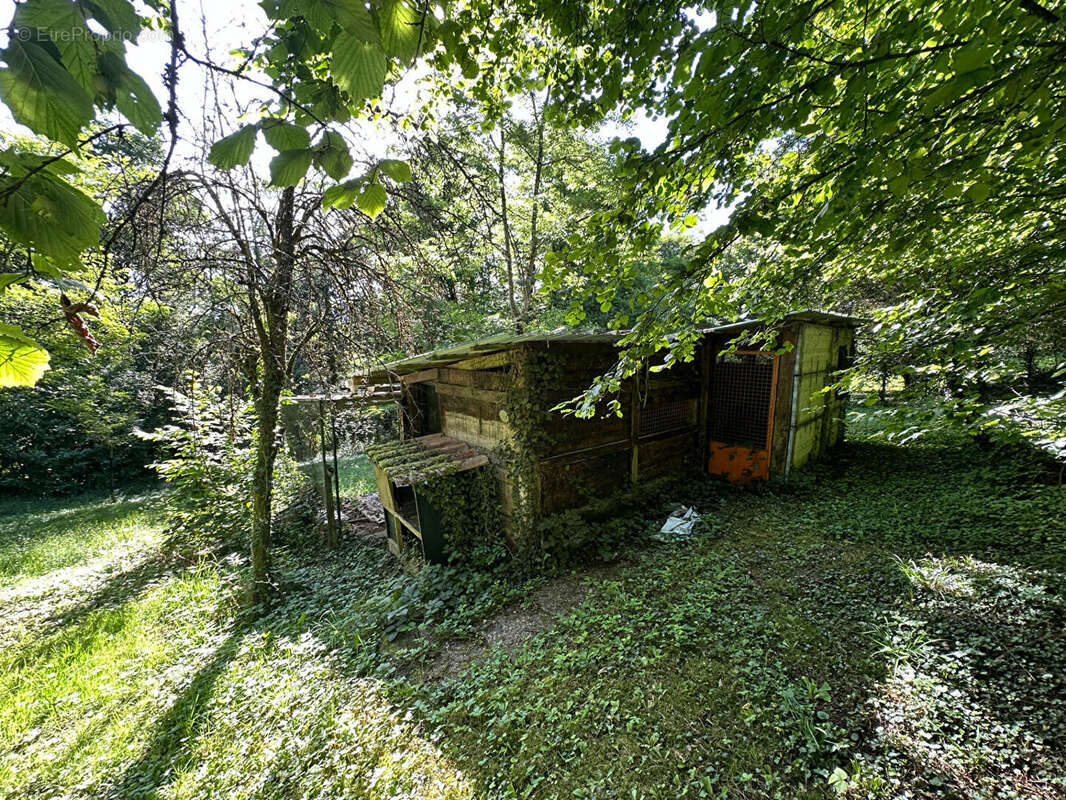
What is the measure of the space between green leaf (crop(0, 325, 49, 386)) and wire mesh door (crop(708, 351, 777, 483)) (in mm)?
7337

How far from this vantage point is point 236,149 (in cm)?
95

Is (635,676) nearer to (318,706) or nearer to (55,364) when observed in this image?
(318,706)

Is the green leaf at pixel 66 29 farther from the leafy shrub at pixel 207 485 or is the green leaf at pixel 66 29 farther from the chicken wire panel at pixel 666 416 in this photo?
the leafy shrub at pixel 207 485

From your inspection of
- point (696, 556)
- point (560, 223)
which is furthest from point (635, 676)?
point (560, 223)

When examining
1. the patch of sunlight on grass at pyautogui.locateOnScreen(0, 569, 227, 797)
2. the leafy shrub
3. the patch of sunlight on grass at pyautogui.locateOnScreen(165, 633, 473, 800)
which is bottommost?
the patch of sunlight on grass at pyautogui.locateOnScreen(0, 569, 227, 797)

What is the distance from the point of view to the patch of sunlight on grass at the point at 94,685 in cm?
298

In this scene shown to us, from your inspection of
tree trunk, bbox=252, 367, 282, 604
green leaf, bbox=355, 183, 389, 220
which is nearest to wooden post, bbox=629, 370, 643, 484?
tree trunk, bbox=252, 367, 282, 604

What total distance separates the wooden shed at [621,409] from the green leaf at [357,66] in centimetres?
308

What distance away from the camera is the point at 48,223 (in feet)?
2.54

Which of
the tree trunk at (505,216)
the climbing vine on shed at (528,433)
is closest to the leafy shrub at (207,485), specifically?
the climbing vine on shed at (528,433)

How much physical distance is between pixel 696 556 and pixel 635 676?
6.91 feet

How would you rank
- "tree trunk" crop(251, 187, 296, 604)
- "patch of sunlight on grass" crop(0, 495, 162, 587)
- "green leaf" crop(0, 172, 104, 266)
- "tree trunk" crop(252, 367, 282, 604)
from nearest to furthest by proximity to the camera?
"green leaf" crop(0, 172, 104, 266) < "tree trunk" crop(251, 187, 296, 604) < "tree trunk" crop(252, 367, 282, 604) < "patch of sunlight on grass" crop(0, 495, 162, 587)

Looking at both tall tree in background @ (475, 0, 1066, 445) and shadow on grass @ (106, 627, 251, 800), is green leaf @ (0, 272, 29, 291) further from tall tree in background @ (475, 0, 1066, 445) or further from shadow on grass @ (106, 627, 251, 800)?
shadow on grass @ (106, 627, 251, 800)

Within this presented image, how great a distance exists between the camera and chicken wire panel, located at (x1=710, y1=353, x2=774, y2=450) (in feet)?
22.5
